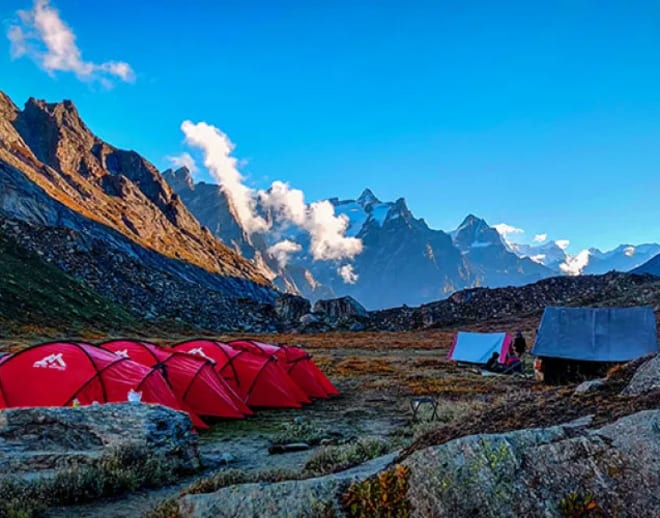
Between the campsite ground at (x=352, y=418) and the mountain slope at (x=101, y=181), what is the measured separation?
100702mm

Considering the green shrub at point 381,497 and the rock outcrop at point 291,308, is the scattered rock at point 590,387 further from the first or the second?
the rock outcrop at point 291,308

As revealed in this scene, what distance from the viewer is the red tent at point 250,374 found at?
17.7m

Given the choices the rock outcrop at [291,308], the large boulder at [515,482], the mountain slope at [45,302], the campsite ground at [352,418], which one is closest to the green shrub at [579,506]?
the large boulder at [515,482]

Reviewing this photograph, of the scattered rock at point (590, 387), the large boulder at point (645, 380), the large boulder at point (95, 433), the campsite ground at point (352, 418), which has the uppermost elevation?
the large boulder at point (645, 380)

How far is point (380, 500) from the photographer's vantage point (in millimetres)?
4176

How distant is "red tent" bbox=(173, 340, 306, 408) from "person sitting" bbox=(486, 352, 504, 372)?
49.2ft

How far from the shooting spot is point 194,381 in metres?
15.1

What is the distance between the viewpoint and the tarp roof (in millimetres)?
23078

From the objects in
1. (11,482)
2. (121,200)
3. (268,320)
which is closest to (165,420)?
(11,482)

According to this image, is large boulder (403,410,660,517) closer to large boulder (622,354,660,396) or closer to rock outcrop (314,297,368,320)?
large boulder (622,354,660,396)

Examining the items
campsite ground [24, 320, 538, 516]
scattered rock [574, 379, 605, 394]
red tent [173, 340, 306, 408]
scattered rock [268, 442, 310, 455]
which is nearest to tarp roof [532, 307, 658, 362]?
campsite ground [24, 320, 538, 516]

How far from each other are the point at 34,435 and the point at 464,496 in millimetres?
7045

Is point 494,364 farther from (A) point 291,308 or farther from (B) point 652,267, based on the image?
(B) point 652,267

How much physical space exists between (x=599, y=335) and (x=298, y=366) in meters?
13.4
